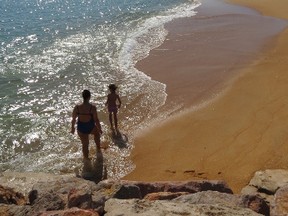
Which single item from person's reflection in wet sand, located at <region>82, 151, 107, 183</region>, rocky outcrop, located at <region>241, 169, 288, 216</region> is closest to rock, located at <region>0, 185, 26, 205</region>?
person's reflection in wet sand, located at <region>82, 151, 107, 183</region>

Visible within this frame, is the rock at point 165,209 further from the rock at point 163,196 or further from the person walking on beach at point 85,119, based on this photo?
the person walking on beach at point 85,119

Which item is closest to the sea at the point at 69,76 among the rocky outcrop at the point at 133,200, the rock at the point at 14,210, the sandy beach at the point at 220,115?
the sandy beach at the point at 220,115

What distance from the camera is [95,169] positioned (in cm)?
1002

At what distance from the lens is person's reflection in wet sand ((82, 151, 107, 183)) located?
964 centimetres

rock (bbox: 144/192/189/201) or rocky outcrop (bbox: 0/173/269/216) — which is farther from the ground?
rocky outcrop (bbox: 0/173/269/216)

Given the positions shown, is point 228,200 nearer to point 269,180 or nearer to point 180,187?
point 180,187

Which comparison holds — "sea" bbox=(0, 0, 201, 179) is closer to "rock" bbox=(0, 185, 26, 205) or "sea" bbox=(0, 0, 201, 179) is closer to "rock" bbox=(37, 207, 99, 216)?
"rock" bbox=(0, 185, 26, 205)

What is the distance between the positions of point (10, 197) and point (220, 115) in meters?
7.01

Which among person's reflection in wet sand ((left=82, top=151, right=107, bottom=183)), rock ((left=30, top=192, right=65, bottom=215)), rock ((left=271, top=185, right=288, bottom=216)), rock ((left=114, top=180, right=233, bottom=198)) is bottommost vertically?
person's reflection in wet sand ((left=82, top=151, right=107, bottom=183))

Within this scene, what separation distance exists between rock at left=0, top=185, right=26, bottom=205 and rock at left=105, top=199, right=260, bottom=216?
2305 mm

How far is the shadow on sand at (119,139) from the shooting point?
11195 mm

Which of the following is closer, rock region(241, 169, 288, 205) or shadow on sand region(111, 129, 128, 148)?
rock region(241, 169, 288, 205)

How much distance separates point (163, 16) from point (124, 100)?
14.8 m

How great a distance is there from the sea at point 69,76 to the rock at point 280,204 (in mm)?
4217
